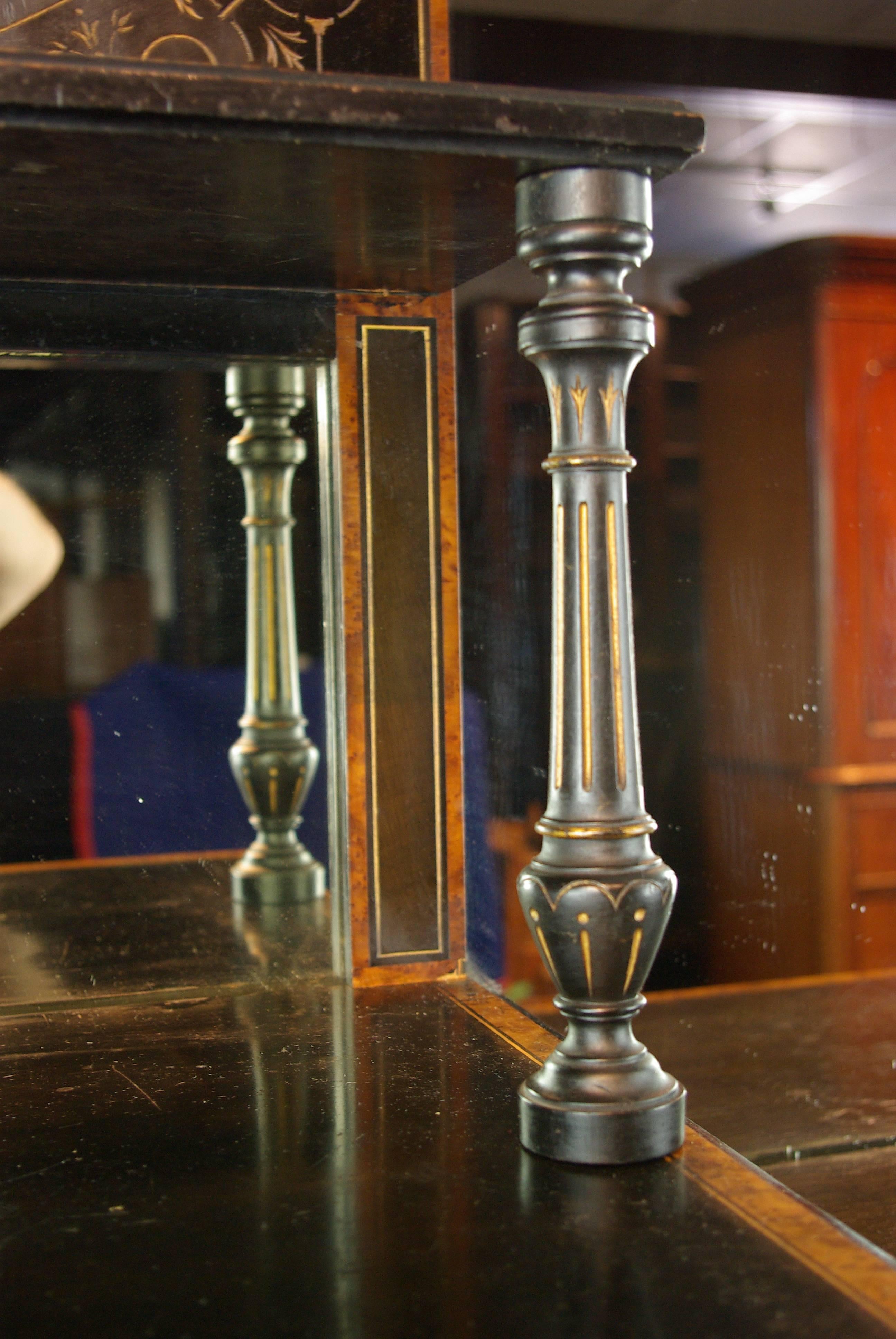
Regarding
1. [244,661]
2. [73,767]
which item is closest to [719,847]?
[244,661]

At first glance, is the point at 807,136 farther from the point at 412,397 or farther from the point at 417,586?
the point at 417,586

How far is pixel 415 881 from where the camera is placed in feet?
6.12

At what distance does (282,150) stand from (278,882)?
1.03m

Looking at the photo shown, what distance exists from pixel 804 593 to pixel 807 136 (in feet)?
2.23

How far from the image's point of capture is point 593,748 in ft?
4.02

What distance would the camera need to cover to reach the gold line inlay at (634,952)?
3.96ft

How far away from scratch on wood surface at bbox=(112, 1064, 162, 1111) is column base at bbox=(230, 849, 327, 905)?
0.39 m

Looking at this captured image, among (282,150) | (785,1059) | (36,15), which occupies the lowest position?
(785,1059)

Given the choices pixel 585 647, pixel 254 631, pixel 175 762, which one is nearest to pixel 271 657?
pixel 254 631

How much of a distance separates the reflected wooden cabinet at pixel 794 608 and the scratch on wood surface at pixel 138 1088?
101 cm

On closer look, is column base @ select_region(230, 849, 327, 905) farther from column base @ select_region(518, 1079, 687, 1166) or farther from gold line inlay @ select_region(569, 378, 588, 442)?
gold line inlay @ select_region(569, 378, 588, 442)

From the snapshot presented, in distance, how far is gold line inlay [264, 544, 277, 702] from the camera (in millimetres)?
1845

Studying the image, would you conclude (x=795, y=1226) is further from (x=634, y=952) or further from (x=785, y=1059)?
(x=785, y=1059)

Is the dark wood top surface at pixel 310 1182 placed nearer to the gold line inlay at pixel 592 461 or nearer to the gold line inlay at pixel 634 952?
the gold line inlay at pixel 634 952
